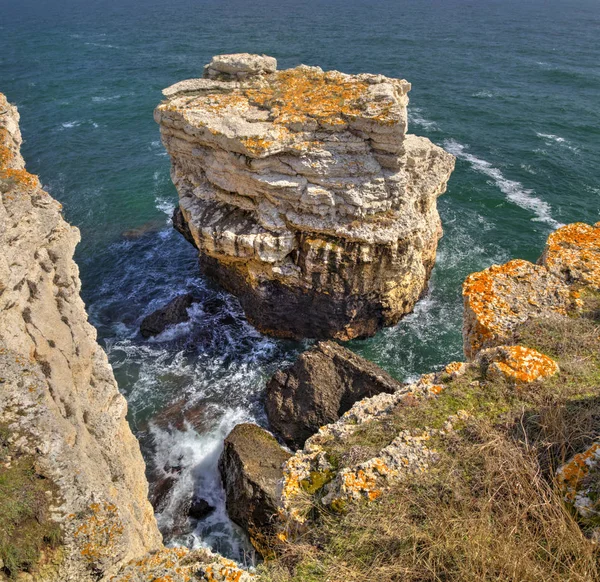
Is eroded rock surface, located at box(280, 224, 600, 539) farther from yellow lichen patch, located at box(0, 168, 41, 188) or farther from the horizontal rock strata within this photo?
yellow lichen patch, located at box(0, 168, 41, 188)

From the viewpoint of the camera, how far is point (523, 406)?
8.27 m

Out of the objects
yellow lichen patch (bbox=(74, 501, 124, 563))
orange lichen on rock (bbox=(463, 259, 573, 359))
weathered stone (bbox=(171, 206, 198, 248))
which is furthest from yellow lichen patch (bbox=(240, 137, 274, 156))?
yellow lichen patch (bbox=(74, 501, 124, 563))

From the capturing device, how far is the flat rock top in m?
19.5

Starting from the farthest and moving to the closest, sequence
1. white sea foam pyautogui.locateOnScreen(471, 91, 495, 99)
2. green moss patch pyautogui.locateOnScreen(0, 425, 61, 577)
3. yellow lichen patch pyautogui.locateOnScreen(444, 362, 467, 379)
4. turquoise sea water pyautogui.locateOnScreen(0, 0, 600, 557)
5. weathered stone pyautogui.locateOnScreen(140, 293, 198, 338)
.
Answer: white sea foam pyautogui.locateOnScreen(471, 91, 495, 99), weathered stone pyautogui.locateOnScreen(140, 293, 198, 338), turquoise sea water pyautogui.locateOnScreen(0, 0, 600, 557), yellow lichen patch pyautogui.locateOnScreen(444, 362, 467, 379), green moss patch pyautogui.locateOnScreen(0, 425, 61, 577)

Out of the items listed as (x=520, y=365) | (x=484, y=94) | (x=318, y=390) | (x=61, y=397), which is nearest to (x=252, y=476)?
(x=318, y=390)

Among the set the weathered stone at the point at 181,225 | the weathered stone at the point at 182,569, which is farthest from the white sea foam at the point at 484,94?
the weathered stone at the point at 182,569

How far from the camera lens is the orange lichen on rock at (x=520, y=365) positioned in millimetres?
8836

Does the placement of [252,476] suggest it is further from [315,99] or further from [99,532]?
[315,99]

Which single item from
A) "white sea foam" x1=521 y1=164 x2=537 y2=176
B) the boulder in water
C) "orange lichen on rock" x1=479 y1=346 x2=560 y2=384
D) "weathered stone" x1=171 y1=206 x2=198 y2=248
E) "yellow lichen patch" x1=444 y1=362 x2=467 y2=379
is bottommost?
the boulder in water

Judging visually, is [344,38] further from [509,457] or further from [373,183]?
[509,457]

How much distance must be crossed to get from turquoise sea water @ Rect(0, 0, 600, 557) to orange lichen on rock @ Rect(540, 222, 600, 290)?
1193 centimetres

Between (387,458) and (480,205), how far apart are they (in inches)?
1189

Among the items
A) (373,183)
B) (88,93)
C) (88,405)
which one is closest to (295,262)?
(373,183)

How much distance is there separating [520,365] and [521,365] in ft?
0.07
